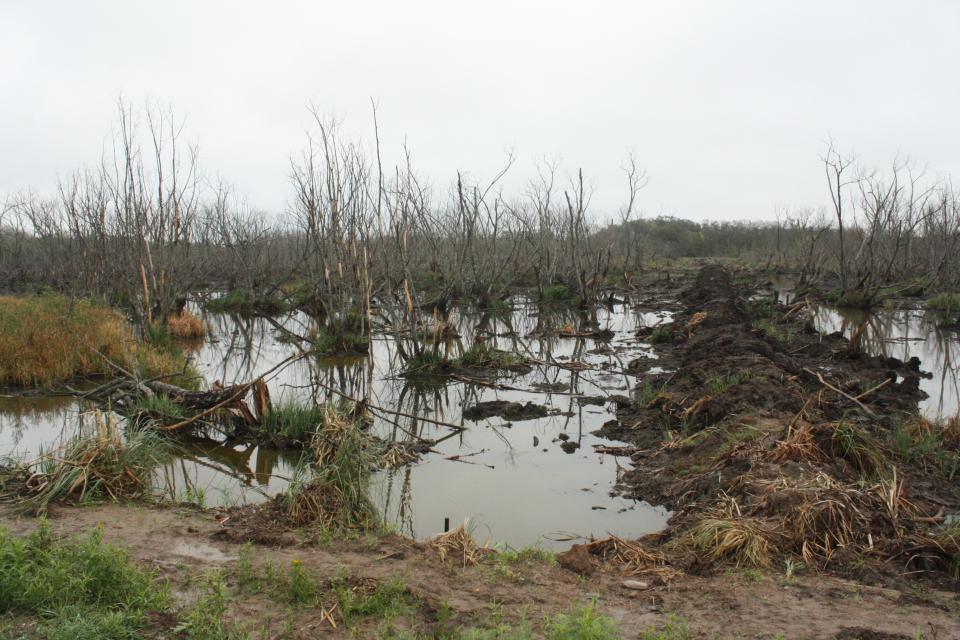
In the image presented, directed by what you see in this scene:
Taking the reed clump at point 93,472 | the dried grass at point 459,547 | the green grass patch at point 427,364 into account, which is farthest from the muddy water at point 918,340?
the reed clump at point 93,472

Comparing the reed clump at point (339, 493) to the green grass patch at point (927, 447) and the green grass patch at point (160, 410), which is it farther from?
the green grass patch at point (927, 447)

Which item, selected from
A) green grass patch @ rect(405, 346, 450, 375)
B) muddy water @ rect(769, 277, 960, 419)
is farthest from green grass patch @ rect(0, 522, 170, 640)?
green grass patch @ rect(405, 346, 450, 375)

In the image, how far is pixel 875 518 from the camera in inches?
180

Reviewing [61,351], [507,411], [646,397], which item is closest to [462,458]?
[507,411]

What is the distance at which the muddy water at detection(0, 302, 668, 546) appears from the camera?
5789 mm

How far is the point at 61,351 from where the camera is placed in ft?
35.4

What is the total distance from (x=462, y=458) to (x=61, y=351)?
764 cm

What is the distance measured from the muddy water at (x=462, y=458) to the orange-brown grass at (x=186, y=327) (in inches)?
153

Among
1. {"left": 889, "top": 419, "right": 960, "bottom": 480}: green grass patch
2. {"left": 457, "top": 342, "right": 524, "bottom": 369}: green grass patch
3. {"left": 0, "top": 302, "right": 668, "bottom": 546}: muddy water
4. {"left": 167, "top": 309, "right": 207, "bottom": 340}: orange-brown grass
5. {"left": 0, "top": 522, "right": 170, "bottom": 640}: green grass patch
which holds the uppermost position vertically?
{"left": 167, "top": 309, "right": 207, "bottom": 340}: orange-brown grass

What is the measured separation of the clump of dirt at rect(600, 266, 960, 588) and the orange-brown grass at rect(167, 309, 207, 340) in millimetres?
12338

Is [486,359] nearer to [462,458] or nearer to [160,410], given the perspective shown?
[462,458]

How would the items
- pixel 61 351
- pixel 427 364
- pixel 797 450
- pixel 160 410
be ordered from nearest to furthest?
pixel 797 450
pixel 160 410
pixel 61 351
pixel 427 364

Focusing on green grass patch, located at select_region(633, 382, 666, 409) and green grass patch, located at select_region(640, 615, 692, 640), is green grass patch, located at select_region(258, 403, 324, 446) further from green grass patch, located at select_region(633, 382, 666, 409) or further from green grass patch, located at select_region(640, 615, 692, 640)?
green grass patch, located at select_region(640, 615, 692, 640)

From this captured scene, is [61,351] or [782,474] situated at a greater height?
[61,351]
